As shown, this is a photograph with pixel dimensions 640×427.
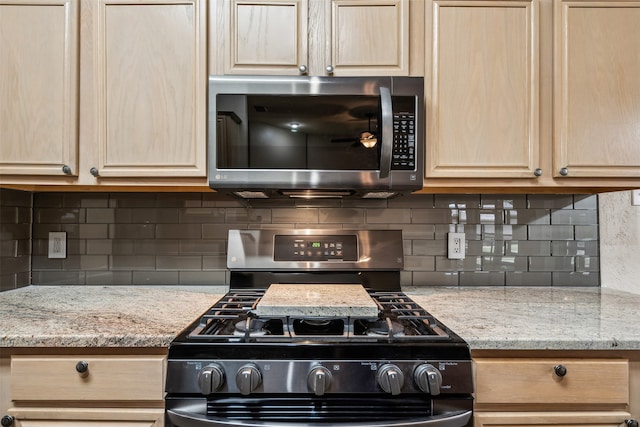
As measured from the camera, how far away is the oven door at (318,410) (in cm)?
95

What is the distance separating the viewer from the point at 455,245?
1.71 metres

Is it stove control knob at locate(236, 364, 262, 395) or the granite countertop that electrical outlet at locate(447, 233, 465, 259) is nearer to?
the granite countertop

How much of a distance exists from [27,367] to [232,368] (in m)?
0.53

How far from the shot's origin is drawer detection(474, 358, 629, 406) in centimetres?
98

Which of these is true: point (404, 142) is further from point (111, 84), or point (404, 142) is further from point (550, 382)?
point (111, 84)

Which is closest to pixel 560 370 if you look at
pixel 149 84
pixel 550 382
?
pixel 550 382

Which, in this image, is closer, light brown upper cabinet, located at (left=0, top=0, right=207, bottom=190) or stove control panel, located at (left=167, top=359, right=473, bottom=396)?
stove control panel, located at (left=167, top=359, right=473, bottom=396)

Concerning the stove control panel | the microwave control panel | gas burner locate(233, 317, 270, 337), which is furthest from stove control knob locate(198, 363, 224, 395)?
the microwave control panel

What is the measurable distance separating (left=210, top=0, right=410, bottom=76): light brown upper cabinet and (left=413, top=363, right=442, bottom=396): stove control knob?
3.24ft

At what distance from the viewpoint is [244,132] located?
1.33 metres

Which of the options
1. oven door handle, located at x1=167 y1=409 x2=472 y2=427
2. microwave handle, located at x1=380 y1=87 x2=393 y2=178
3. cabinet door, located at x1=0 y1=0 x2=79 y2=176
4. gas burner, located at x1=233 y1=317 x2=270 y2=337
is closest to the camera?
oven door handle, located at x1=167 y1=409 x2=472 y2=427

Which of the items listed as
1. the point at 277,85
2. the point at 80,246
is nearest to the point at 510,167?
the point at 277,85

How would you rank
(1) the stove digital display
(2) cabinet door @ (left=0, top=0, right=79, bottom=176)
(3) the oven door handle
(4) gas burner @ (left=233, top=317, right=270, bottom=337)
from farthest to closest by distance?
1. (1) the stove digital display
2. (2) cabinet door @ (left=0, top=0, right=79, bottom=176)
3. (4) gas burner @ (left=233, top=317, right=270, bottom=337)
4. (3) the oven door handle

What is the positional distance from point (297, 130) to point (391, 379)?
32.6 inches
